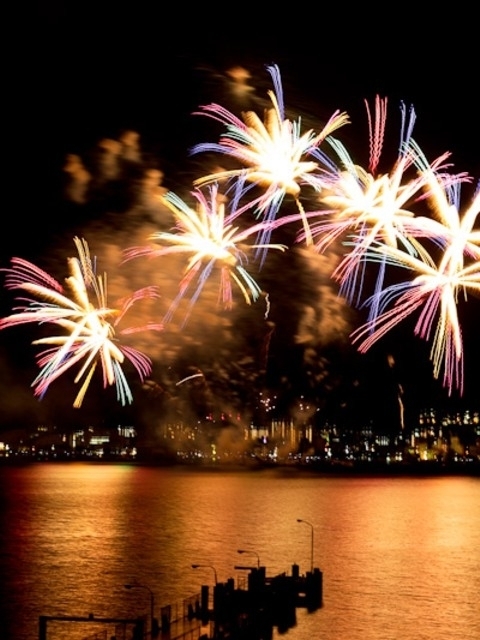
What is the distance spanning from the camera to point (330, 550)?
5419 cm

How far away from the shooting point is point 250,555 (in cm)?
5044

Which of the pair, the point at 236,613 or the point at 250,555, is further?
the point at 250,555

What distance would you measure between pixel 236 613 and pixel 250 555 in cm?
1890

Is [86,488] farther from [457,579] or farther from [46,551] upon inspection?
[457,579]

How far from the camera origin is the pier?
93.9ft

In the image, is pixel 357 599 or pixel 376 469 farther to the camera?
pixel 376 469

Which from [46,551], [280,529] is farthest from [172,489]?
[46,551]

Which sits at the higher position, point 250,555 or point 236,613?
point 250,555

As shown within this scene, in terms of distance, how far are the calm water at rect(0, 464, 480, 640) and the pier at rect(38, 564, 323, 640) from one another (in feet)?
2.46

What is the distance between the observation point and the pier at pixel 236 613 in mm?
28625

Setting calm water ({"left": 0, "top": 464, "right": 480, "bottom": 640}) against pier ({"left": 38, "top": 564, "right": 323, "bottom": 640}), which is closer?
pier ({"left": 38, "top": 564, "right": 323, "bottom": 640})

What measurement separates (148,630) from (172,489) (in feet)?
270

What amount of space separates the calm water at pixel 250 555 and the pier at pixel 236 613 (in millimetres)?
751

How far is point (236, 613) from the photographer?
31.7 meters
